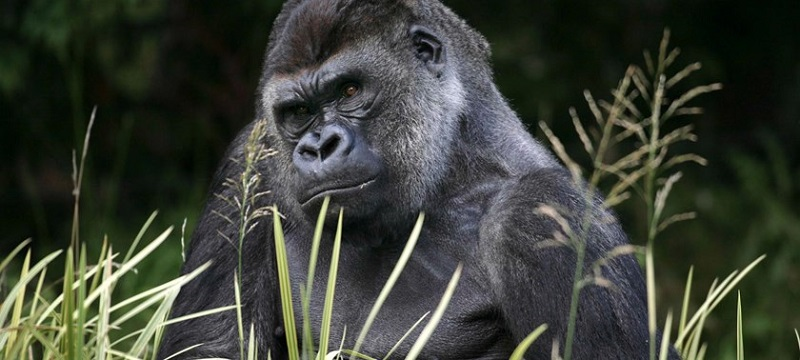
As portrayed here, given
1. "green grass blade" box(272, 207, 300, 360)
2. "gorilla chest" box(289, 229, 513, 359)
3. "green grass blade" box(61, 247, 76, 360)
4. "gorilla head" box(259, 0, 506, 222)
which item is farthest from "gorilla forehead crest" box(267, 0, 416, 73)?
"green grass blade" box(61, 247, 76, 360)

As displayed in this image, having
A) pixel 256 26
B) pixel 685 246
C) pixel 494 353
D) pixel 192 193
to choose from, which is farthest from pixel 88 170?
pixel 494 353

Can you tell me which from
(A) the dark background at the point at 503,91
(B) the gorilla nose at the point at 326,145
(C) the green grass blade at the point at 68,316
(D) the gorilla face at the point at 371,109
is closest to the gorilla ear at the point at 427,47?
(D) the gorilla face at the point at 371,109

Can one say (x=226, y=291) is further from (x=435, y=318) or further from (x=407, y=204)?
(x=435, y=318)

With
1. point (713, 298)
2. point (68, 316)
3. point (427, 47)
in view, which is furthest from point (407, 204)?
point (68, 316)

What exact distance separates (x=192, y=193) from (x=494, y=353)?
10.9 ft

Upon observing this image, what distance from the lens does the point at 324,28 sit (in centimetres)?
342

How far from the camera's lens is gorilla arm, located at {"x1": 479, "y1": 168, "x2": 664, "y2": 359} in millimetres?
3100

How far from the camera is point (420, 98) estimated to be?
3.46 m

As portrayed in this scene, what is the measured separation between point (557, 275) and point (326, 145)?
2.14 feet

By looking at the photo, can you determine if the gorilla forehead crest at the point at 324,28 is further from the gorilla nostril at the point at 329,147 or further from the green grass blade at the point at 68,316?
the green grass blade at the point at 68,316

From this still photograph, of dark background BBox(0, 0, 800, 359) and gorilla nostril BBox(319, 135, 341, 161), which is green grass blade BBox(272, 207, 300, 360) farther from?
dark background BBox(0, 0, 800, 359)

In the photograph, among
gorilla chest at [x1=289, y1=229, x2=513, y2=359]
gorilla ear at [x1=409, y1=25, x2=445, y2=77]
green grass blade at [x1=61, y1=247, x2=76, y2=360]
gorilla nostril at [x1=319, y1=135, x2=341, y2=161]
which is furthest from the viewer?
gorilla ear at [x1=409, y1=25, x2=445, y2=77]

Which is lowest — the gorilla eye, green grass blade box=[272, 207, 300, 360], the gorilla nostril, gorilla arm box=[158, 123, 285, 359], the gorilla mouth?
gorilla arm box=[158, 123, 285, 359]

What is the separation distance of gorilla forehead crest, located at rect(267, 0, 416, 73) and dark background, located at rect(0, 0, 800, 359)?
102 inches
